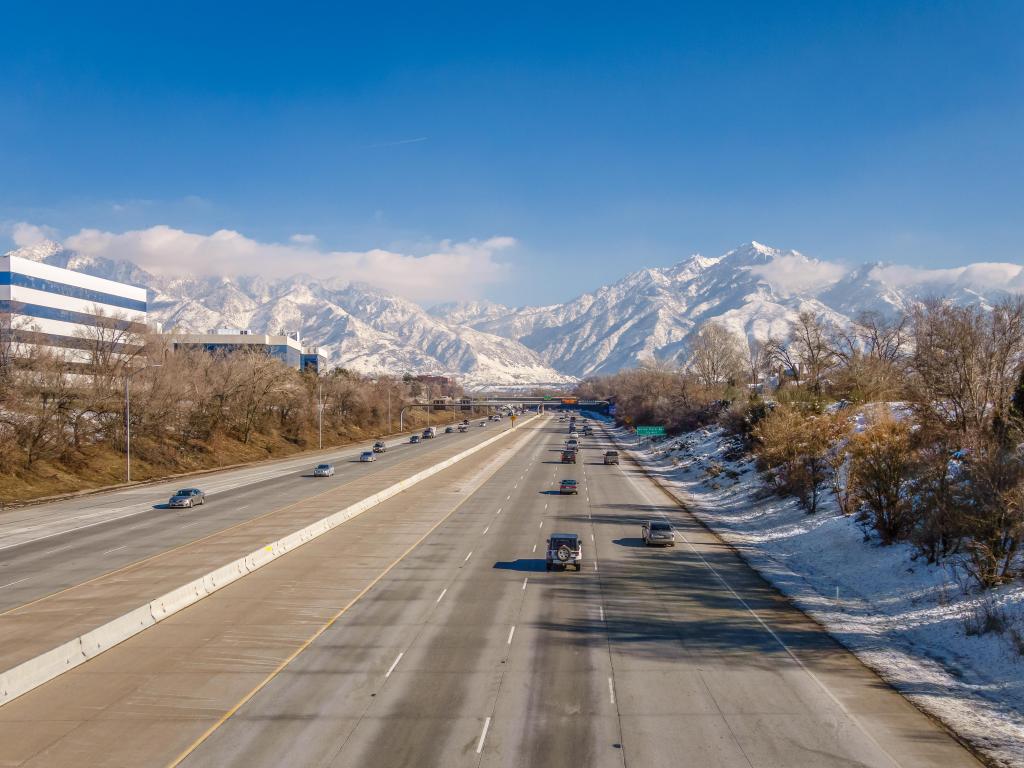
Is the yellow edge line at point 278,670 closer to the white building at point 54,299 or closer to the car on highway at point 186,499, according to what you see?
the car on highway at point 186,499

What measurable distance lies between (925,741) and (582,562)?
20.2 m

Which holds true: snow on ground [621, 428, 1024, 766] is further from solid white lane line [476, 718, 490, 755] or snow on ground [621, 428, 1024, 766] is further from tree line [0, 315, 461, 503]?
tree line [0, 315, 461, 503]

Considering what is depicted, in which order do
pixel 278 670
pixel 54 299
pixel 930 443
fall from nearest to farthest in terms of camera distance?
pixel 278 670, pixel 930 443, pixel 54 299

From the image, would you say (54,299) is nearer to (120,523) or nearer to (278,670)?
(120,523)

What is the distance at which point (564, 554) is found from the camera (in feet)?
110

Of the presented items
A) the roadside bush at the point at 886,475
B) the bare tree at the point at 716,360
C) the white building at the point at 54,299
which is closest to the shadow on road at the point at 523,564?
the roadside bush at the point at 886,475

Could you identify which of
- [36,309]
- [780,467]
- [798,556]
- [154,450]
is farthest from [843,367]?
[36,309]

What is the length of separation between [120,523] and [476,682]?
3632 cm

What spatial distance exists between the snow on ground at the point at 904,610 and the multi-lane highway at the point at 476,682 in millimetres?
1199

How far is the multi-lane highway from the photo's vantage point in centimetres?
1572

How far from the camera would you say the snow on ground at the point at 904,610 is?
19000 mm

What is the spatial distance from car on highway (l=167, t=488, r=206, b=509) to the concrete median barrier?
1528 centimetres

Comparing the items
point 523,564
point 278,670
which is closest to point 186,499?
point 523,564

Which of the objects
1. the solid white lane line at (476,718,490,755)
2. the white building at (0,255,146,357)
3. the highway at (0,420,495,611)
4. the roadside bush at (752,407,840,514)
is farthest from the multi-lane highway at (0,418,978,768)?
the white building at (0,255,146,357)
